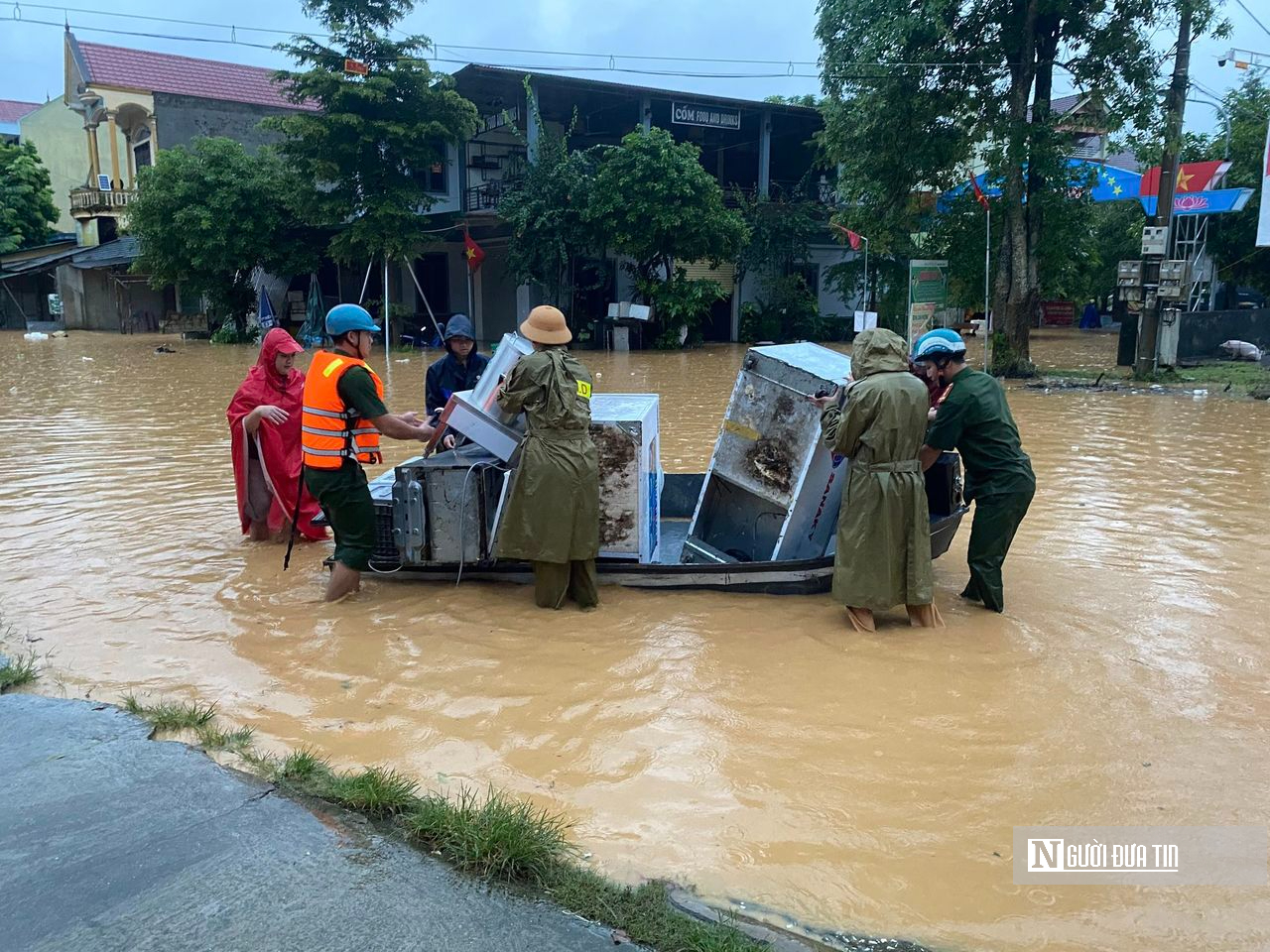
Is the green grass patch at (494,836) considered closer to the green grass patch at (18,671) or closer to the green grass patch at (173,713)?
the green grass patch at (173,713)

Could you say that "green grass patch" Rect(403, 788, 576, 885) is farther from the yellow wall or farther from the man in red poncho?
the yellow wall

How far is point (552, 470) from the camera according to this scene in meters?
5.08

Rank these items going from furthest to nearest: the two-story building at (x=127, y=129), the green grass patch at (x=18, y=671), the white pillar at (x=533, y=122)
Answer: the two-story building at (x=127, y=129) < the white pillar at (x=533, y=122) < the green grass patch at (x=18, y=671)

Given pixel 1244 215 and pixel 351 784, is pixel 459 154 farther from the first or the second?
pixel 351 784

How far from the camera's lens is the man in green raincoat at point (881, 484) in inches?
190

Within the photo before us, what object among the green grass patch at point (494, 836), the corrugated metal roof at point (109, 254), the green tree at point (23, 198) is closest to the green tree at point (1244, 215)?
the green grass patch at point (494, 836)

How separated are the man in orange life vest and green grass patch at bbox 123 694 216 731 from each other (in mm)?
1405

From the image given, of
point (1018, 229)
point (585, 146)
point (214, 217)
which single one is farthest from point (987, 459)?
point (585, 146)

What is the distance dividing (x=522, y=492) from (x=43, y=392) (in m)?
14.4

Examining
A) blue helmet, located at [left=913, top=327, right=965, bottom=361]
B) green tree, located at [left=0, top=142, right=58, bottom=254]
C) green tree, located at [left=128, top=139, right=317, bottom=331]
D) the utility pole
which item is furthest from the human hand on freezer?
green tree, located at [left=0, top=142, right=58, bottom=254]

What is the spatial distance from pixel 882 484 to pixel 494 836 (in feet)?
8.93

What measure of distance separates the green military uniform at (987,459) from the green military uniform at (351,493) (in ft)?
10.1

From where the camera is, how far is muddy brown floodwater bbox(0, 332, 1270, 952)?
3.06 m

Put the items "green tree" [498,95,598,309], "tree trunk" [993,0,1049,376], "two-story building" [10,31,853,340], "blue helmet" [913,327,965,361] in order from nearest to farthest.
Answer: "blue helmet" [913,327,965,361] → "tree trunk" [993,0,1049,376] → "green tree" [498,95,598,309] → "two-story building" [10,31,853,340]
